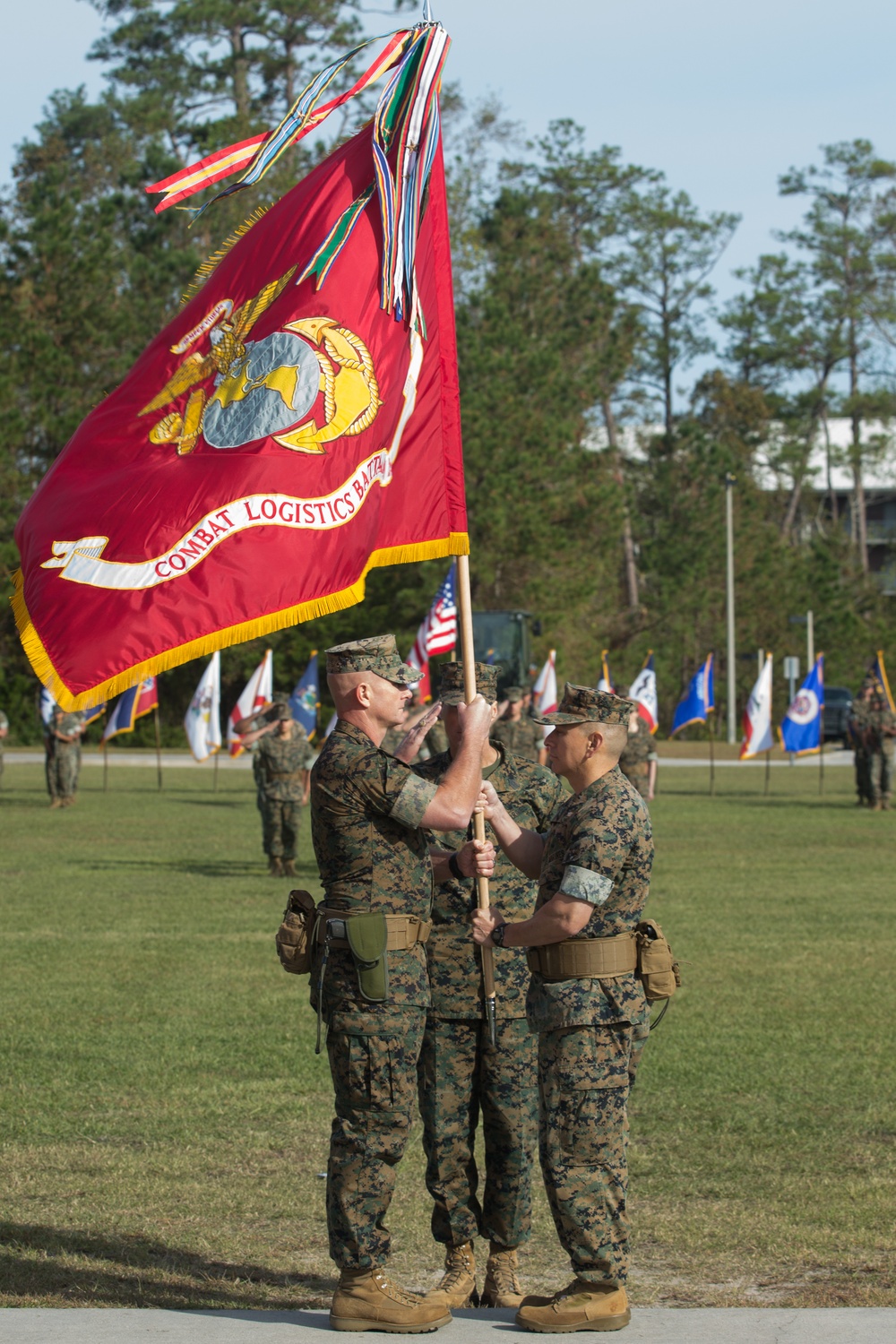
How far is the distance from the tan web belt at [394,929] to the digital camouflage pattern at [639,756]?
15423mm

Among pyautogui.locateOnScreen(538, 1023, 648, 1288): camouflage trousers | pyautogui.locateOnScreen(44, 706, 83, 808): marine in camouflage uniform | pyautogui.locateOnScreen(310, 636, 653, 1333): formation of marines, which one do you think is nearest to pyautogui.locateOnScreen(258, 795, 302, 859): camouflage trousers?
pyautogui.locateOnScreen(44, 706, 83, 808): marine in camouflage uniform

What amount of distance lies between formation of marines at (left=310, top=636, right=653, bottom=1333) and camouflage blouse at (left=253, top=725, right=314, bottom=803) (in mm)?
12114

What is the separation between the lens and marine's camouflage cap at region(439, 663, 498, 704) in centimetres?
642

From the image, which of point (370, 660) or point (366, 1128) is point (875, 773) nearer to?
point (370, 660)

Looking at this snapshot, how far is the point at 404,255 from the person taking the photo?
6508mm

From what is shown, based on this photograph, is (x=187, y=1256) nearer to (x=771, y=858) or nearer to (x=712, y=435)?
(x=771, y=858)

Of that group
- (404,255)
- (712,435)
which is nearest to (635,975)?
(404,255)

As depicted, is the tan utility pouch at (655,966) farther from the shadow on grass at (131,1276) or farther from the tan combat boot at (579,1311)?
the shadow on grass at (131,1276)

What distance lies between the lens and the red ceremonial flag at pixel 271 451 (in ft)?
19.4

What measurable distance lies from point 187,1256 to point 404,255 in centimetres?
405

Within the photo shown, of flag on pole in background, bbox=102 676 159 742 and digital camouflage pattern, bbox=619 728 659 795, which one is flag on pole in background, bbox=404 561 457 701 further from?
flag on pole in background, bbox=102 676 159 742

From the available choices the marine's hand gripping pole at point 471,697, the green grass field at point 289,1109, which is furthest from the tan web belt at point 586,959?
the green grass field at point 289,1109

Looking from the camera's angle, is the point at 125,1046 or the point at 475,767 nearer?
the point at 475,767

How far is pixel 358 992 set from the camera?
543 centimetres
